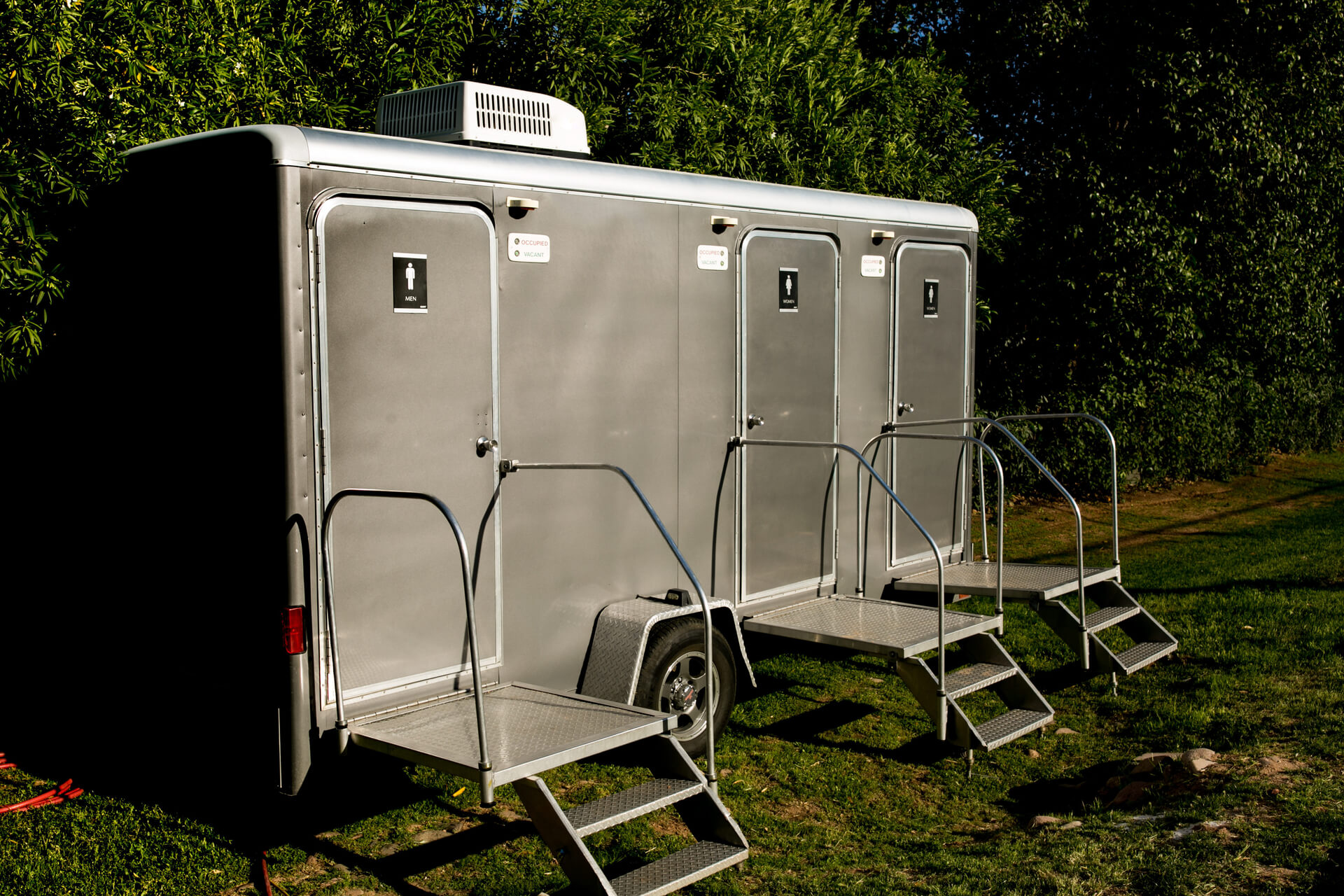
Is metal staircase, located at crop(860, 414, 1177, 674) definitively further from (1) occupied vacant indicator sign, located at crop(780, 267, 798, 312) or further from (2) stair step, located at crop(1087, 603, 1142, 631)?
(1) occupied vacant indicator sign, located at crop(780, 267, 798, 312)

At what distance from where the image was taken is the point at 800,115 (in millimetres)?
10633

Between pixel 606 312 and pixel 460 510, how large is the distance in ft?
3.84


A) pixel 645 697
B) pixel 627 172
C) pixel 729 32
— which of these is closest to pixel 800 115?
pixel 729 32

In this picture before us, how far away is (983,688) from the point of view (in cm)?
623


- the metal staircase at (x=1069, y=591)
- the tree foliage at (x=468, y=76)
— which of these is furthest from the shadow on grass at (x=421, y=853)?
the metal staircase at (x=1069, y=591)

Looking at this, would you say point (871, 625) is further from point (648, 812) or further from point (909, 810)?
point (648, 812)

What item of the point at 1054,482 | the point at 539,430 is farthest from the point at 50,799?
the point at 1054,482

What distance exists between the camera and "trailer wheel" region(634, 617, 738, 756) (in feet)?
18.0

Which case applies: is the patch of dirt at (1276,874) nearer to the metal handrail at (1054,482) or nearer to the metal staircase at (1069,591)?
the metal handrail at (1054,482)

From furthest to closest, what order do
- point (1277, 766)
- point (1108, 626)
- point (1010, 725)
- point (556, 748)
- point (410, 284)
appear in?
point (1108, 626) < point (1010, 725) < point (1277, 766) < point (410, 284) < point (556, 748)

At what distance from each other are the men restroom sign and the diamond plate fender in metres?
1.62

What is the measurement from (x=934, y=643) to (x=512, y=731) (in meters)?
2.25

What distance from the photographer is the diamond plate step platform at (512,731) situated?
413cm

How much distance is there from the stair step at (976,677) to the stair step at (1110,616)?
0.79 m
